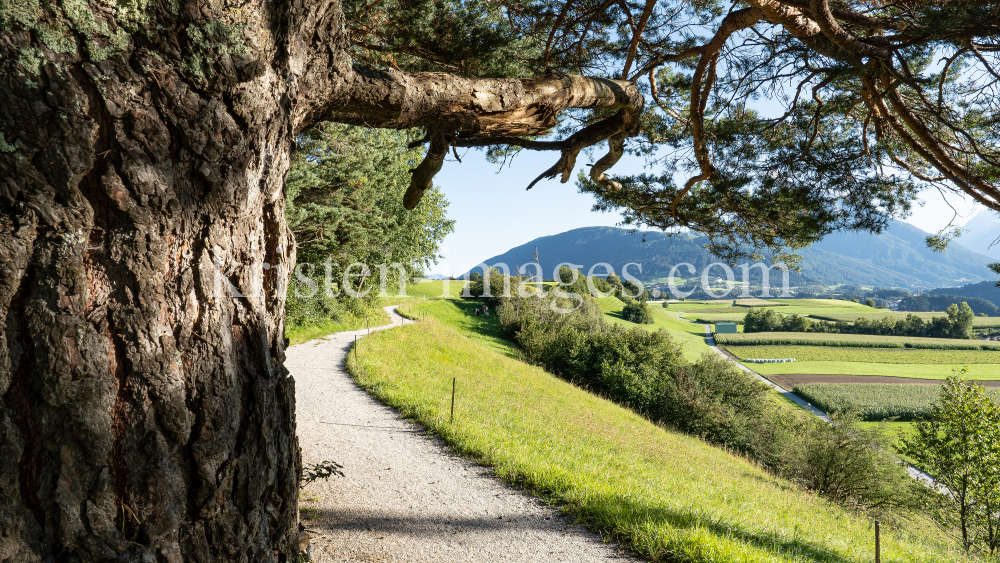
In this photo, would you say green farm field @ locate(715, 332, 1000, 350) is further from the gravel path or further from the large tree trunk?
the large tree trunk

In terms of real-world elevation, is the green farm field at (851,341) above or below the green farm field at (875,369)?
above

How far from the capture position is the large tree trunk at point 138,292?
152 cm

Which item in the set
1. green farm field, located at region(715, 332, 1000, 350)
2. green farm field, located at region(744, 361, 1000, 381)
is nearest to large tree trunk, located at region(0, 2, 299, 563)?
green farm field, located at region(744, 361, 1000, 381)

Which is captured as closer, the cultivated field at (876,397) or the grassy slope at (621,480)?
the grassy slope at (621,480)

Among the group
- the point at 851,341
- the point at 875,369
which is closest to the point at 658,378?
the point at 875,369

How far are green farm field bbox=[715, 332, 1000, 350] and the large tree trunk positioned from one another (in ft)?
278

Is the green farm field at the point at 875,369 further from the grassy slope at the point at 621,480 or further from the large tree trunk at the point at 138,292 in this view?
the large tree trunk at the point at 138,292

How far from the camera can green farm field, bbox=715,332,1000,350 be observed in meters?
74.8

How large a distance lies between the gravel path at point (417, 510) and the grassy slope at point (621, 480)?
32cm

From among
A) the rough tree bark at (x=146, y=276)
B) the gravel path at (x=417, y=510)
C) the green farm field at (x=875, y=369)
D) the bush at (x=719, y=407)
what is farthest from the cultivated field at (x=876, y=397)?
the rough tree bark at (x=146, y=276)

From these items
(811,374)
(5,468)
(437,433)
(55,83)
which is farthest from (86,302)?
(811,374)

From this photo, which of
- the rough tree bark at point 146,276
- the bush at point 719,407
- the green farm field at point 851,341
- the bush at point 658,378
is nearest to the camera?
the rough tree bark at point 146,276

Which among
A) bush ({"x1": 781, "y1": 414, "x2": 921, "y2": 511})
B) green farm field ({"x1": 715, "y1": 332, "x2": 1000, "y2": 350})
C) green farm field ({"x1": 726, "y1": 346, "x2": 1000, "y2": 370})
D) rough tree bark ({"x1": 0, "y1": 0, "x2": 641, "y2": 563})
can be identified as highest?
rough tree bark ({"x1": 0, "y1": 0, "x2": 641, "y2": 563})

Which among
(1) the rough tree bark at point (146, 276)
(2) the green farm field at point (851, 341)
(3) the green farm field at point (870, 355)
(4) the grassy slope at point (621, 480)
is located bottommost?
(3) the green farm field at point (870, 355)
